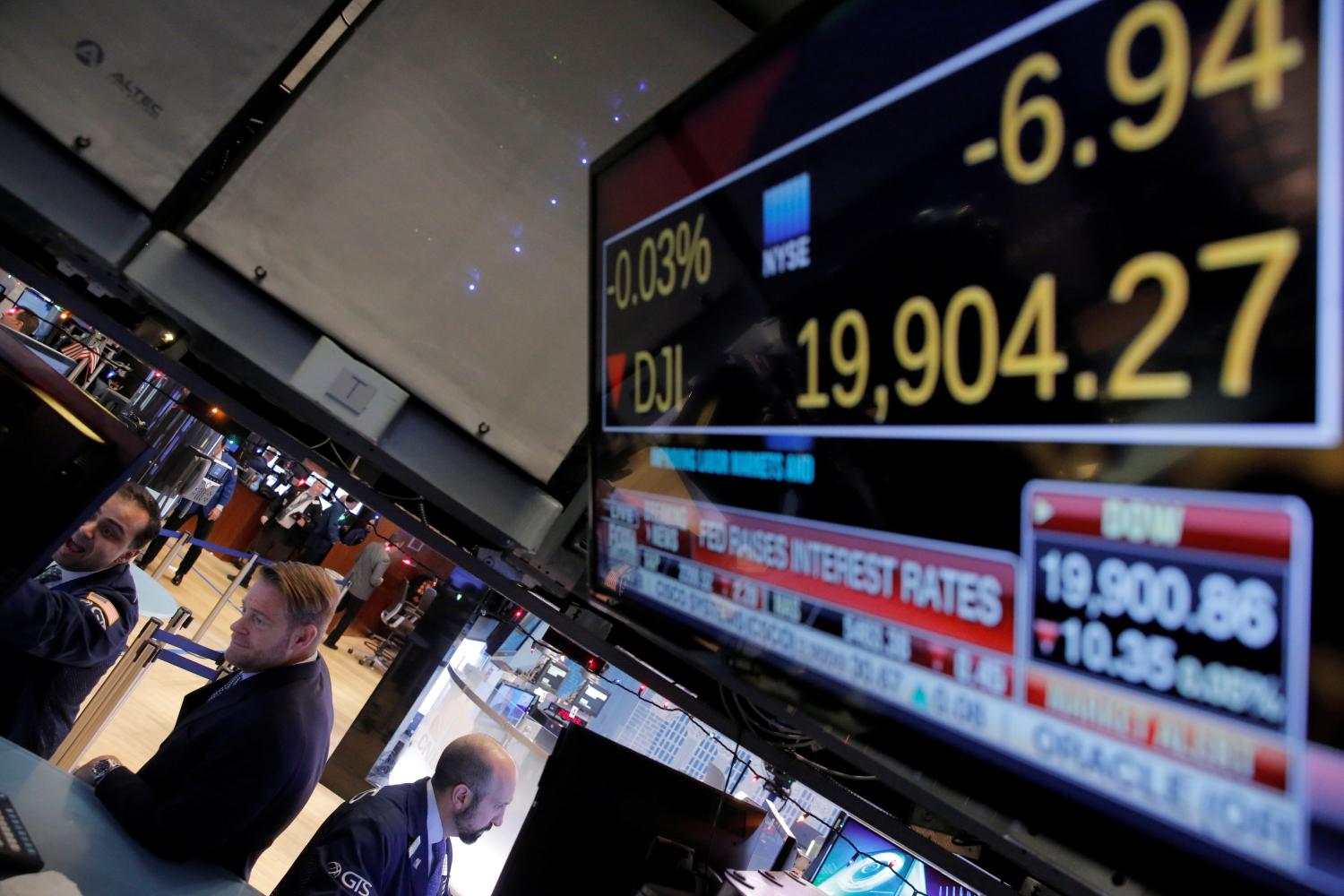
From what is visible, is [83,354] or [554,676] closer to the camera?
[554,676]

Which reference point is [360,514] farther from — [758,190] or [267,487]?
[758,190]

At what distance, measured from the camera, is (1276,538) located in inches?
31.9

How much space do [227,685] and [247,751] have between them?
1.91 feet

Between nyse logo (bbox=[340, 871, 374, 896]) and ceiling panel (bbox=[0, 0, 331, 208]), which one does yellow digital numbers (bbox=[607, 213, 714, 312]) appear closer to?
ceiling panel (bbox=[0, 0, 331, 208])

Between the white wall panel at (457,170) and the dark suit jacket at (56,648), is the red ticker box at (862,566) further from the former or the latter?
the dark suit jacket at (56,648)

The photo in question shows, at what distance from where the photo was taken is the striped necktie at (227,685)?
3250mm

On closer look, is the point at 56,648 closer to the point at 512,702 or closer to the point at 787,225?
the point at 787,225

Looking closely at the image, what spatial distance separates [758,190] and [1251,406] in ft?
2.97

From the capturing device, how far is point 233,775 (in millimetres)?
2826

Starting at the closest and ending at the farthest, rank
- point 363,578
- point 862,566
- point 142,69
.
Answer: point 862,566 < point 142,69 < point 363,578

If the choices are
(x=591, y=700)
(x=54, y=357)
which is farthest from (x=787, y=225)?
(x=54, y=357)

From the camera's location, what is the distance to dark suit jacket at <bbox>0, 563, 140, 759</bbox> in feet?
9.69

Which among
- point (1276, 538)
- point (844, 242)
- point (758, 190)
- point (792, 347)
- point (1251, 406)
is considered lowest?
point (1276, 538)

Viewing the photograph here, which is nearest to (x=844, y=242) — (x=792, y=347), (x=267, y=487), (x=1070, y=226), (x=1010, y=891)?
(x=792, y=347)
